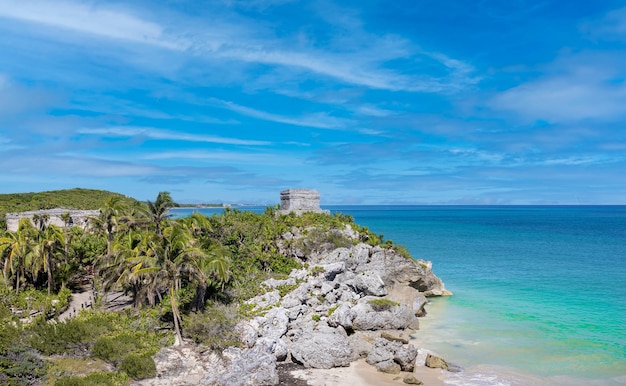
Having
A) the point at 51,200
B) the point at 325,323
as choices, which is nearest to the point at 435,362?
the point at 325,323

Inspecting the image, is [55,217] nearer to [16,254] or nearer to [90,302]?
[16,254]

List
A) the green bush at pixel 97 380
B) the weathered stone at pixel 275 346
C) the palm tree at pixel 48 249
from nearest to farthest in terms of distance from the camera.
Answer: the green bush at pixel 97 380 → the weathered stone at pixel 275 346 → the palm tree at pixel 48 249

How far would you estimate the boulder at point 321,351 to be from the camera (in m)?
21.1

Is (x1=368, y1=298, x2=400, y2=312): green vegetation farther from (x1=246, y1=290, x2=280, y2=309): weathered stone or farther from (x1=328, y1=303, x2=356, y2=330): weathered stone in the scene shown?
(x1=246, y1=290, x2=280, y2=309): weathered stone

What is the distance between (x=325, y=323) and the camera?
25.7 meters

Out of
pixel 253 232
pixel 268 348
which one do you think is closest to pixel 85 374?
pixel 268 348

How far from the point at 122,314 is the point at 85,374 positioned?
674 centimetres

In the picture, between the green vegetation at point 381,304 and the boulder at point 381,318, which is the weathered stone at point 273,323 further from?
the green vegetation at point 381,304

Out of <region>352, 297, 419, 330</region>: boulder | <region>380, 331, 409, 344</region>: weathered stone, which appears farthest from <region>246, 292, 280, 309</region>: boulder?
<region>380, 331, 409, 344</region>: weathered stone

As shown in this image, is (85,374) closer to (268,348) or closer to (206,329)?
(206,329)

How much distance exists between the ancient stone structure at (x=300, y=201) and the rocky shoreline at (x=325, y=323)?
6.30 metres

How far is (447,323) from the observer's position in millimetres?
28812

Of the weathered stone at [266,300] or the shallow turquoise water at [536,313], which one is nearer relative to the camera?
the shallow turquoise water at [536,313]

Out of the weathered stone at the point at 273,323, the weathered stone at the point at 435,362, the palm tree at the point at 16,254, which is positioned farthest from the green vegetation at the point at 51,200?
the weathered stone at the point at 435,362
